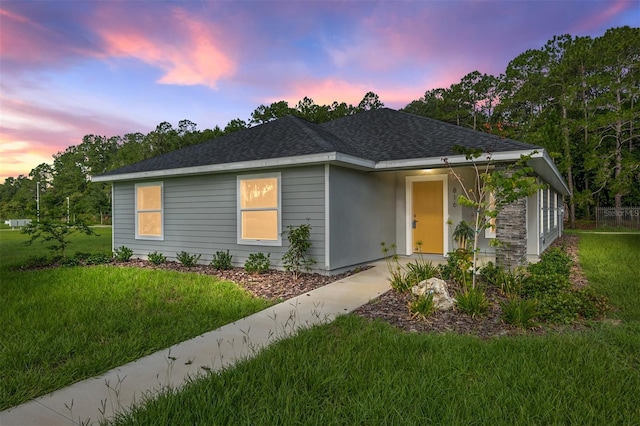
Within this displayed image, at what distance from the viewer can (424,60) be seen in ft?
34.3

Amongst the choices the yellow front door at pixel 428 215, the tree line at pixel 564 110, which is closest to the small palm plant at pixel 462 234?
the yellow front door at pixel 428 215

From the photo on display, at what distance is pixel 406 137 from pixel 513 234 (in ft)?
11.8

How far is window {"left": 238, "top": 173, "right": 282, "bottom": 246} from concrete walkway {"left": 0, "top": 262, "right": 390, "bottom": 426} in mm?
2635

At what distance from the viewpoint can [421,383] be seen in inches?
99.4

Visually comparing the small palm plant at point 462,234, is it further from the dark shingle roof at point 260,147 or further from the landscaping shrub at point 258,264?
the landscaping shrub at point 258,264

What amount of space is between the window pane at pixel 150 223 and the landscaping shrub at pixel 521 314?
8342 mm

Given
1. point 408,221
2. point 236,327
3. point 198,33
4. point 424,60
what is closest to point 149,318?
point 236,327

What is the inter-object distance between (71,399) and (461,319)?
12.8ft

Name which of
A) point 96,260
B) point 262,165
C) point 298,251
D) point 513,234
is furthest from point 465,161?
point 96,260

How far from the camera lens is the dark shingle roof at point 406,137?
7199mm

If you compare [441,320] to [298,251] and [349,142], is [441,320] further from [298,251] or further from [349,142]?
[349,142]

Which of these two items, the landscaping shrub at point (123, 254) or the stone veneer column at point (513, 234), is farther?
the landscaping shrub at point (123, 254)

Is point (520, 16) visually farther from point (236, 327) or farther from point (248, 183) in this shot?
point (236, 327)

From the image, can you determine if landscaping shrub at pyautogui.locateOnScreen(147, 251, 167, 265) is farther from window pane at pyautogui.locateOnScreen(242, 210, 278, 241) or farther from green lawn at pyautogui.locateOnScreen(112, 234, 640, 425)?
green lawn at pyautogui.locateOnScreen(112, 234, 640, 425)
